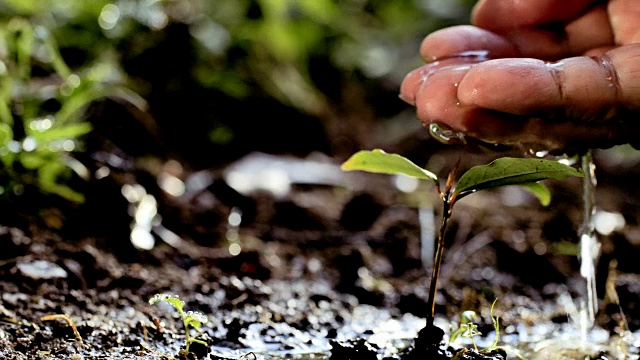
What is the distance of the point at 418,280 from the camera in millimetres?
1964

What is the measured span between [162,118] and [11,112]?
4.18 ft

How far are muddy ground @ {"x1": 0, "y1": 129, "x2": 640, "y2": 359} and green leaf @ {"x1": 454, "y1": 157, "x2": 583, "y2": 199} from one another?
376 millimetres

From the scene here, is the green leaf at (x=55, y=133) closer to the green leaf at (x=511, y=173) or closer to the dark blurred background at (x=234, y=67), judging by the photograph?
the dark blurred background at (x=234, y=67)

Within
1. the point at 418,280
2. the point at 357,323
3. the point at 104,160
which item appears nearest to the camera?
the point at 357,323

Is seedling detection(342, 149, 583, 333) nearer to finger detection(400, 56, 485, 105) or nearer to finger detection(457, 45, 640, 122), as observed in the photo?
finger detection(457, 45, 640, 122)

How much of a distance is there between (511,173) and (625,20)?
2.48 ft

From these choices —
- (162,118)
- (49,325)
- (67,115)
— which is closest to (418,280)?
(49,325)

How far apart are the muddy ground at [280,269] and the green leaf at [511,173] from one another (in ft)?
1.24

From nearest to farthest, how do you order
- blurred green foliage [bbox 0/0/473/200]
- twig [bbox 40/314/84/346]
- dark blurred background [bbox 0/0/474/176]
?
twig [bbox 40/314/84/346]
blurred green foliage [bbox 0/0/473/200]
dark blurred background [bbox 0/0/474/176]

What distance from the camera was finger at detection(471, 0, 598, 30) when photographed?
67.1 inches

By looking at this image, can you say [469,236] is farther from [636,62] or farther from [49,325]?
[49,325]

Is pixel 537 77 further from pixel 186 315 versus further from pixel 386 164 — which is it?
pixel 186 315

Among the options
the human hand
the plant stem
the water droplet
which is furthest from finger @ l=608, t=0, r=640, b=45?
the plant stem

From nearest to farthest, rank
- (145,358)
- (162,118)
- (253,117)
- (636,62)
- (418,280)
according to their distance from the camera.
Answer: (145,358)
(636,62)
(418,280)
(162,118)
(253,117)
